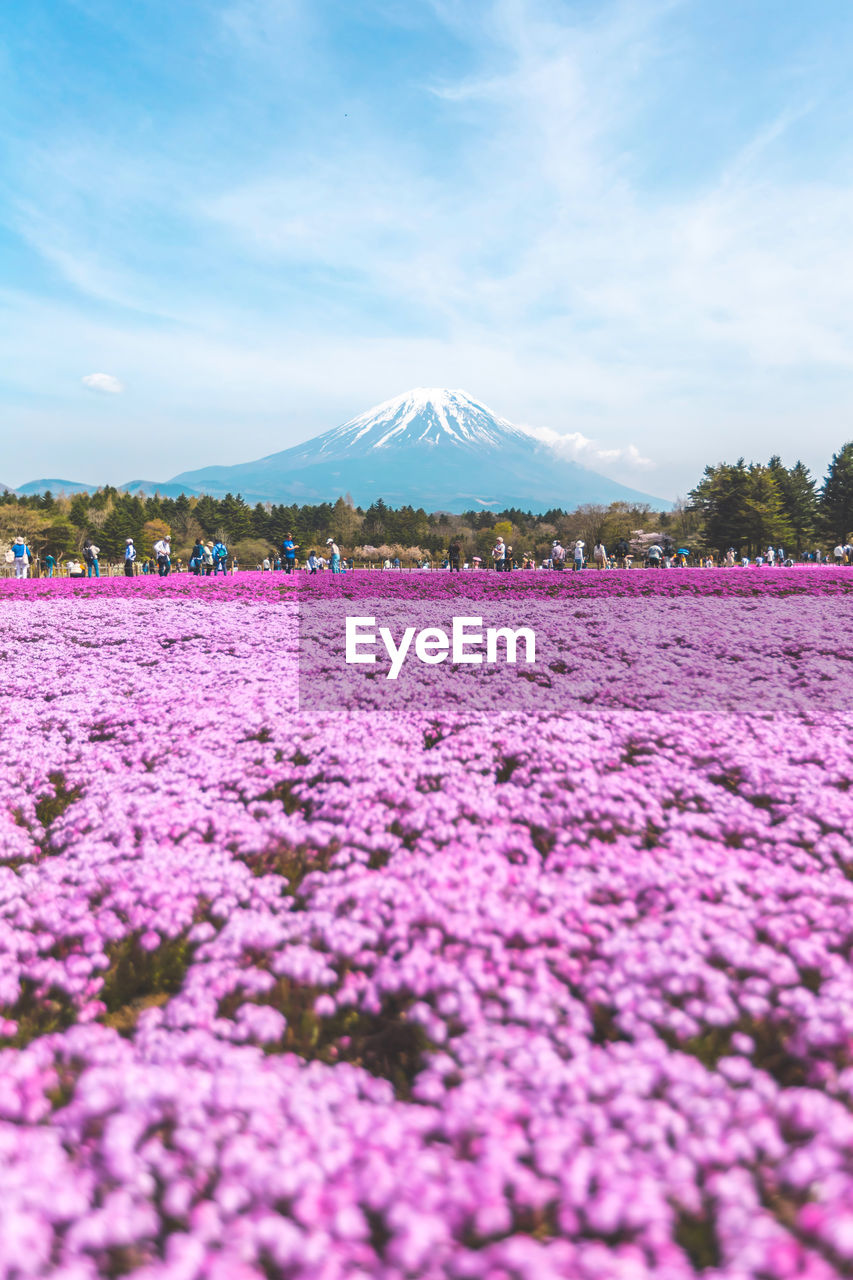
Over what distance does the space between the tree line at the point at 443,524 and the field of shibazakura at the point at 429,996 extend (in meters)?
85.1

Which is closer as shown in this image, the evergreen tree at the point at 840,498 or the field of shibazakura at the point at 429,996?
the field of shibazakura at the point at 429,996

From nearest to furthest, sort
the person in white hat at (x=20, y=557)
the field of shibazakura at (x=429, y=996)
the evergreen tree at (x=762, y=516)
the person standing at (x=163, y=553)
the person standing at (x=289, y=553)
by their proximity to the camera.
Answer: the field of shibazakura at (x=429, y=996) → the person standing at (x=289, y=553) → the person in white hat at (x=20, y=557) → the person standing at (x=163, y=553) → the evergreen tree at (x=762, y=516)

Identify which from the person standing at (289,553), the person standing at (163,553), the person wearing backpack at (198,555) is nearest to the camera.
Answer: the person standing at (289,553)

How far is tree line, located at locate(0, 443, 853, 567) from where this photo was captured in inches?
3300

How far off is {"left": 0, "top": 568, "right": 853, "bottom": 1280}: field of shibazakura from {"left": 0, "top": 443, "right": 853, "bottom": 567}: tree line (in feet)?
279

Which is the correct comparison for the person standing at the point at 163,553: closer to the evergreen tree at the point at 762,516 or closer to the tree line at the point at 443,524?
the tree line at the point at 443,524

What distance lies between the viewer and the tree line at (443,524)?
83812 millimetres

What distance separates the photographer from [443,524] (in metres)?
143

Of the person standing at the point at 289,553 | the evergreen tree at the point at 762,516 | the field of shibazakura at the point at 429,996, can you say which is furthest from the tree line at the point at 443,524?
the field of shibazakura at the point at 429,996

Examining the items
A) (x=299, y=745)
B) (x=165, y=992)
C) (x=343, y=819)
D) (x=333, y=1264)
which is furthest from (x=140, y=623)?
(x=333, y=1264)

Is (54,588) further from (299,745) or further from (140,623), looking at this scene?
(299,745)

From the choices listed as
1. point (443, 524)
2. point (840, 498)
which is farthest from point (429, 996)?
point (443, 524)

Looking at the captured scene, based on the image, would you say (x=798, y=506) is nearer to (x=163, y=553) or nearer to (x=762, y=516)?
(x=762, y=516)

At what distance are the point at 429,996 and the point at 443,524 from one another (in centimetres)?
14176
